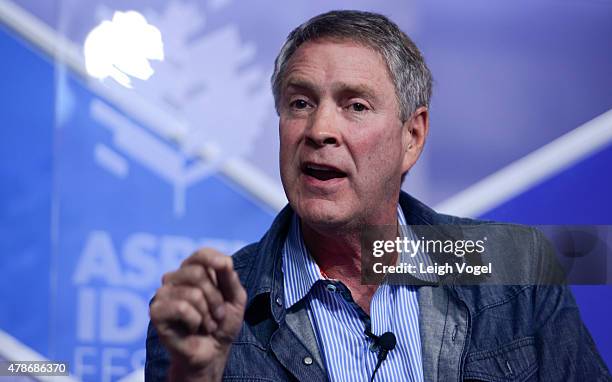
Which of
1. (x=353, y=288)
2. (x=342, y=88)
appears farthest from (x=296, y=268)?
(x=342, y=88)

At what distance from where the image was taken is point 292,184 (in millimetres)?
1427

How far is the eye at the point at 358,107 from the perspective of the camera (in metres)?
1.46

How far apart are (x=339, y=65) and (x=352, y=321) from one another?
466 mm

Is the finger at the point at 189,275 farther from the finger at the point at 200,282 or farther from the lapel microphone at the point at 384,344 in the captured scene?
the lapel microphone at the point at 384,344

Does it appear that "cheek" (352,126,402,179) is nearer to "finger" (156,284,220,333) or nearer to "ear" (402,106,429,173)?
"ear" (402,106,429,173)

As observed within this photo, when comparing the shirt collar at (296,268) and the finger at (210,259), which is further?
the shirt collar at (296,268)

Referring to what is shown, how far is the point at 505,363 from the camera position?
4.55 ft

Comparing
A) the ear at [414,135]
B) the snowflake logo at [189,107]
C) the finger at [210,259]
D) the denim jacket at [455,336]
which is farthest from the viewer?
the snowflake logo at [189,107]

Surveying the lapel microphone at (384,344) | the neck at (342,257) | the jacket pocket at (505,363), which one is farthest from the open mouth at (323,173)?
the jacket pocket at (505,363)

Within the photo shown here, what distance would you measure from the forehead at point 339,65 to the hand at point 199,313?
54 centimetres

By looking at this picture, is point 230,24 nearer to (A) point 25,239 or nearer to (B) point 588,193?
(A) point 25,239

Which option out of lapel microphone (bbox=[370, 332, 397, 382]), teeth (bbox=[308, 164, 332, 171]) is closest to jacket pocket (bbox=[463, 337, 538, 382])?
lapel microphone (bbox=[370, 332, 397, 382])

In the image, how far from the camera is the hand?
3.18 ft

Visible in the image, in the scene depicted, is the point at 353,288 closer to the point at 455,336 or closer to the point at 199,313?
the point at 455,336
